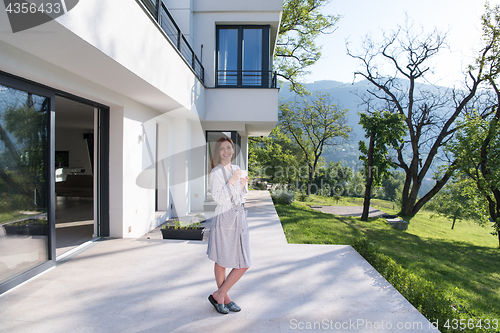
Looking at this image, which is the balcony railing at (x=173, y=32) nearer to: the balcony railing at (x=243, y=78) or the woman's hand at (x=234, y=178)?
the balcony railing at (x=243, y=78)

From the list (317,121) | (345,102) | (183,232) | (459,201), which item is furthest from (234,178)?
(345,102)

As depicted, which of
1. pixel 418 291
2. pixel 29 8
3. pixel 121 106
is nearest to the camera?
pixel 29 8

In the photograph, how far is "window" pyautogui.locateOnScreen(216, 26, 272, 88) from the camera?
830 centimetres

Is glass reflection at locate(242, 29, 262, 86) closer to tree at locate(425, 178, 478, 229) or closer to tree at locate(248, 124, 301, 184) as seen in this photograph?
tree at locate(425, 178, 478, 229)

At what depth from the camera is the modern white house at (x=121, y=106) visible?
2.87 m

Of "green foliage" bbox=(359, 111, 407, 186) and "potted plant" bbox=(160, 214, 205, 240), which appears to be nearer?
"potted plant" bbox=(160, 214, 205, 240)

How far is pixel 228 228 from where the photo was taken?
246cm

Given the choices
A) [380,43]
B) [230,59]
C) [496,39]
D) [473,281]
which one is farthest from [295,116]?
[473,281]

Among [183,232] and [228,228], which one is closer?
[228,228]

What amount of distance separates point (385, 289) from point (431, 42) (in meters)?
16.9

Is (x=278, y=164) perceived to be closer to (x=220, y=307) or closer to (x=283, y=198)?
(x=283, y=198)

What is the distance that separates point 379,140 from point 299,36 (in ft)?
29.5

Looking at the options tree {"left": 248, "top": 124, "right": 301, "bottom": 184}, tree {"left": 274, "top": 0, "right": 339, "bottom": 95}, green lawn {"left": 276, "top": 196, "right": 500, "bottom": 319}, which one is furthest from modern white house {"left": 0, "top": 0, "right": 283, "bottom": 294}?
tree {"left": 248, "top": 124, "right": 301, "bottom": 184}

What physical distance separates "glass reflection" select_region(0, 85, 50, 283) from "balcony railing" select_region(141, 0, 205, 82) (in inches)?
86.0
